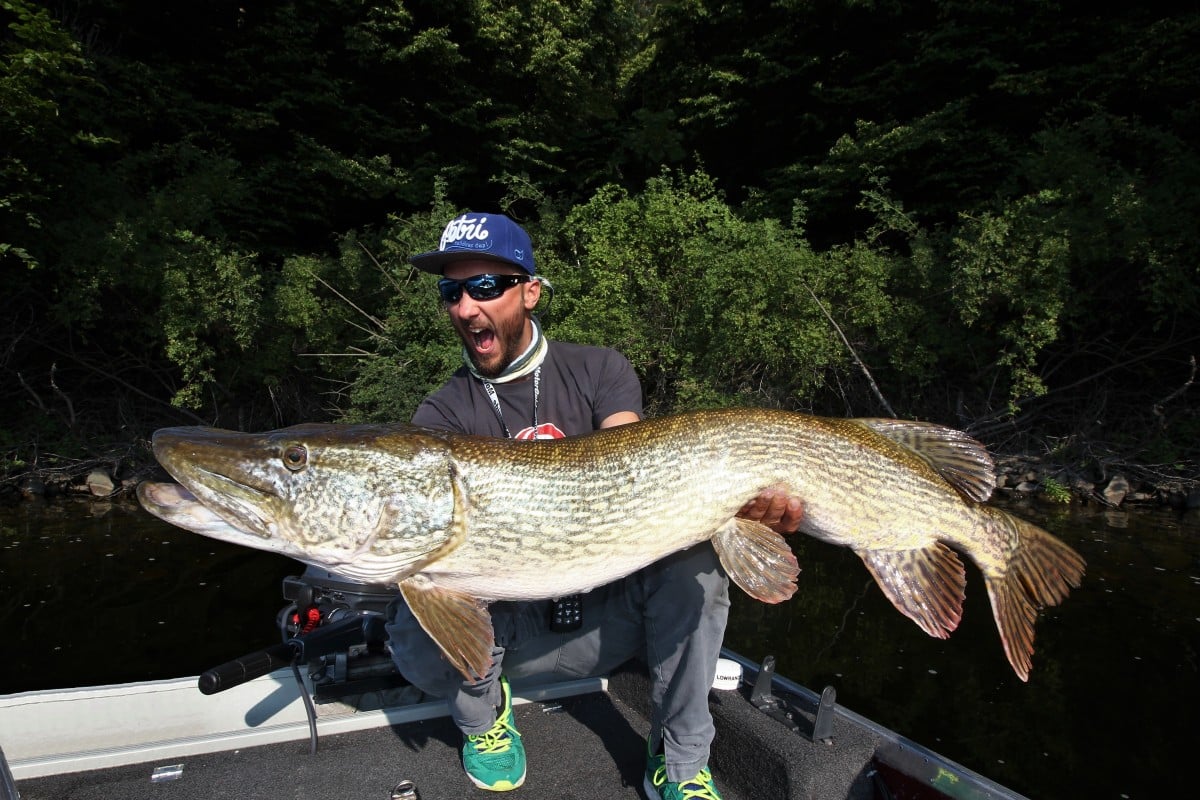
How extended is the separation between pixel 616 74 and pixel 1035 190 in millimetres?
9378

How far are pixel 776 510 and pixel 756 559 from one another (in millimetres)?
143

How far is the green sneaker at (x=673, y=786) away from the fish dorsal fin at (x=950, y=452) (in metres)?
1.09

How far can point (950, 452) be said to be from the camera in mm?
1960

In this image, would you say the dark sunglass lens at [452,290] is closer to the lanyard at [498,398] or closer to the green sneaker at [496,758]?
the lanyard at [498,398]

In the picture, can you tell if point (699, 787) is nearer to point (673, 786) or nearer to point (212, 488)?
point (673, 786)

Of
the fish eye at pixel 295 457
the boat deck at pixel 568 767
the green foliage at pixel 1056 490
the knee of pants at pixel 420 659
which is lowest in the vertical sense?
the green foliage at pixel 1056 490

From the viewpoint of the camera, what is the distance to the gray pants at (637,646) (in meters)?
1.82

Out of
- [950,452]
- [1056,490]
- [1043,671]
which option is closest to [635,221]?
[1056,490]

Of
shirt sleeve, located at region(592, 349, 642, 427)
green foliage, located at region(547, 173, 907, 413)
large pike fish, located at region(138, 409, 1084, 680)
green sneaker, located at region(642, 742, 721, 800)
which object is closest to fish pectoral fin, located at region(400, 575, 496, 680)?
large pike fish, located at region(138, 409, 1084, 680)

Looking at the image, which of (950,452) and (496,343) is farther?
(496,343)

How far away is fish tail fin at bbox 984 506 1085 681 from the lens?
6.07 ft

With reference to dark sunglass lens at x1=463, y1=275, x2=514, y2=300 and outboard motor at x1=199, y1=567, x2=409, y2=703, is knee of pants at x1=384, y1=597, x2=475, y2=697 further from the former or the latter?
dark sunglass lens at x1=463, y1=275, x2=514, y2=300

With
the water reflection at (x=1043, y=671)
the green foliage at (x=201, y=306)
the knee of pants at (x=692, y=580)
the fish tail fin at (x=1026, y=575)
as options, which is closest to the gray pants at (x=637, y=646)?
the knee of pants at (x=692, y=580)

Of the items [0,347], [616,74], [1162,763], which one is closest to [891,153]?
[616,74]
